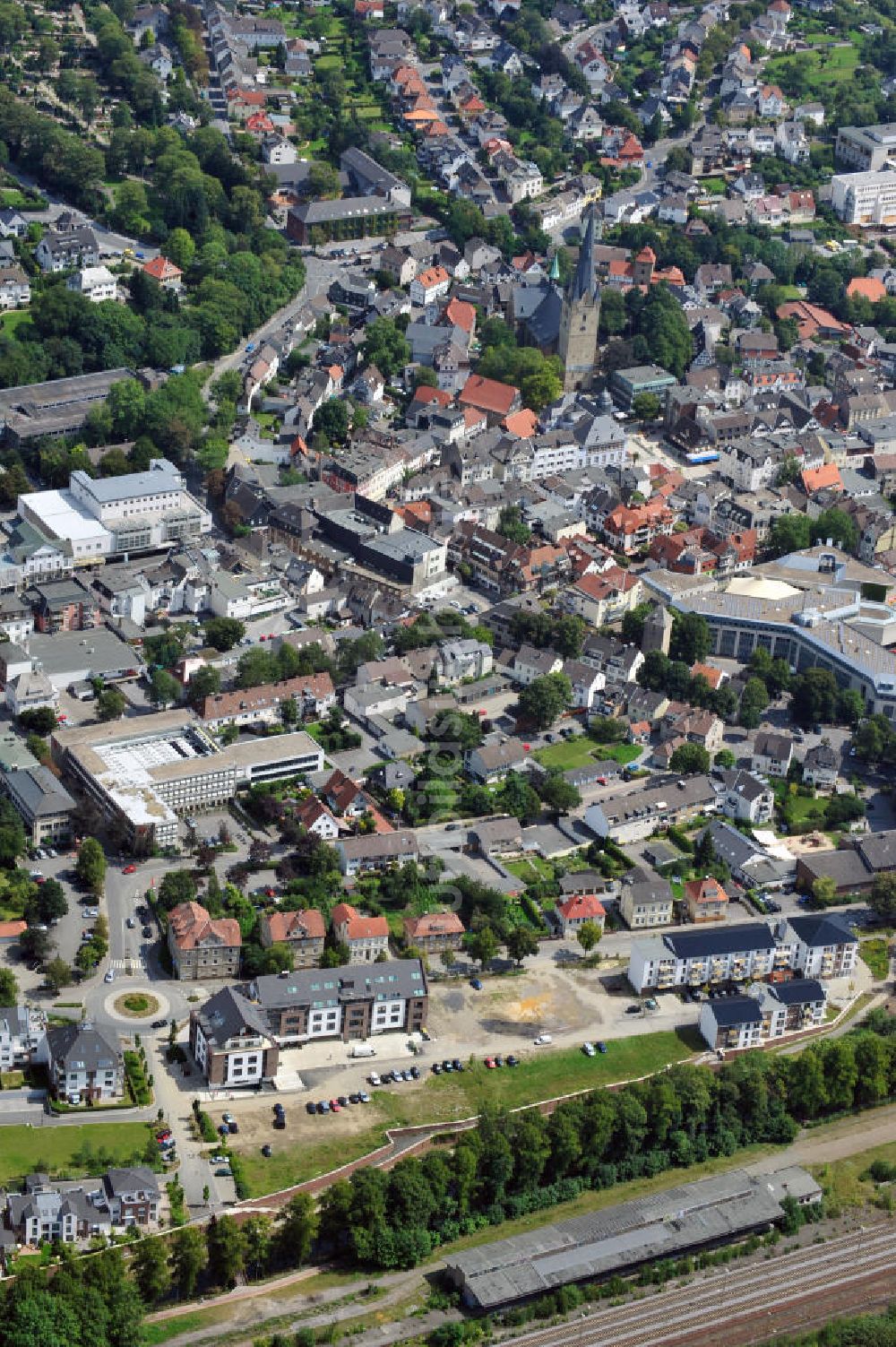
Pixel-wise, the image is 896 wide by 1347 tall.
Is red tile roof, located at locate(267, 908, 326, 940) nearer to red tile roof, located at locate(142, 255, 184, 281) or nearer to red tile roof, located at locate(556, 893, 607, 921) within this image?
red tile roof, located at locate(556, 893, 607, 921)

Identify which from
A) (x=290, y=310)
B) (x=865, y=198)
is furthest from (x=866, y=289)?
(x=290, y=310)

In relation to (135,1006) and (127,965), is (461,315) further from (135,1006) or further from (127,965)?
(135,1006)

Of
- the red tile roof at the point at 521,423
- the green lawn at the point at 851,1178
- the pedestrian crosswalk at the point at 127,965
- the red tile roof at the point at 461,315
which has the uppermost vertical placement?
the red tile roof at the point at 461,315

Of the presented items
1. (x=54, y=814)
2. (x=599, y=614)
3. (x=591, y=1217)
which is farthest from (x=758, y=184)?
(x=591, y=1217)

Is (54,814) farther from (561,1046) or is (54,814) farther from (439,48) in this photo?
(439,48)

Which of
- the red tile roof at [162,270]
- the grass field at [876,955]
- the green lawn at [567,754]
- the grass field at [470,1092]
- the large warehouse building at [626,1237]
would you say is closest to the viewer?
the large warehouse building at [626,1237]

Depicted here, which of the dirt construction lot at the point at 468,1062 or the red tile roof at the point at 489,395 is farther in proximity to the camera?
the red tile roof at the point at 489,395

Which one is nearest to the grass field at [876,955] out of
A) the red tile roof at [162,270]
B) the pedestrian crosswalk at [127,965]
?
the pedestrian crosswalk at [127,965]

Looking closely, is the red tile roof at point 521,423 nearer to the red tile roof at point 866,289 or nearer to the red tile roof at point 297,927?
the red tile roof at point 866,289
